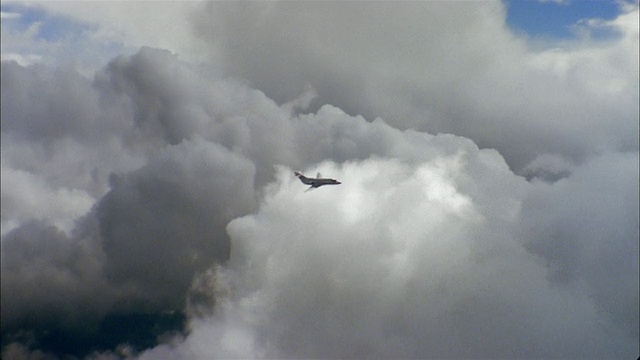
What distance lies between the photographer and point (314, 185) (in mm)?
95812
